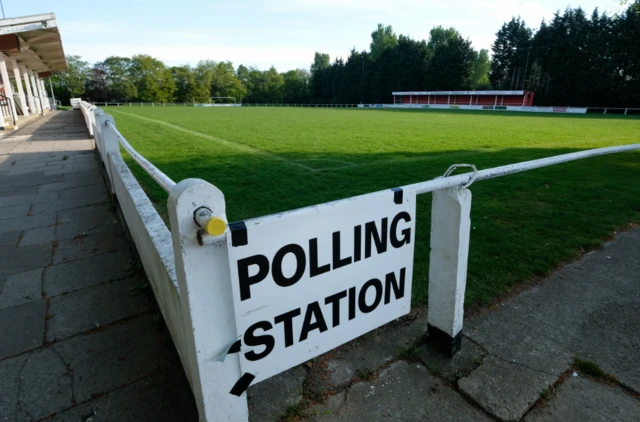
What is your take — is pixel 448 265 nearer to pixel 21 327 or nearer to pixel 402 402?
pixel 402 402

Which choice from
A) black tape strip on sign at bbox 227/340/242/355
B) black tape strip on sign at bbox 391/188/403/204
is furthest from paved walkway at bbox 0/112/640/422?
black tape strip on sign at bbox 391/188/403/204

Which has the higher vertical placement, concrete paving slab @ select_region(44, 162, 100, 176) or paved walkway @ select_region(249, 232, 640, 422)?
concrete paving slab @ select_region(44, 162, 100, 176)

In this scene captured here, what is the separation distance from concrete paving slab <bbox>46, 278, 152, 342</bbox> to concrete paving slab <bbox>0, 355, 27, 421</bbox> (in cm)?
24

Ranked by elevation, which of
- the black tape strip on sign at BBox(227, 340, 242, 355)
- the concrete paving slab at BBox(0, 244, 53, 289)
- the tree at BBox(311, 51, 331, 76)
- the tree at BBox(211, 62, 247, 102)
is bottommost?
the concrete paving slab at BBox(0, 244, 53, 289)

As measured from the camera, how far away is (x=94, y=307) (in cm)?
294

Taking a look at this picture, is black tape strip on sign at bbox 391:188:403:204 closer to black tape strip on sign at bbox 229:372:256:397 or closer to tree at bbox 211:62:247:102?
black tape strip on sign at bbox 229:372:256:397

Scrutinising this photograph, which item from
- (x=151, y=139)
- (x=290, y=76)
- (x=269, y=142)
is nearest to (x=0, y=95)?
(x=151, y=139)

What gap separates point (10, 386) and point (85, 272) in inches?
59.7

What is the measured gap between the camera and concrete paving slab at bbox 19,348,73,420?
1978 millimetres

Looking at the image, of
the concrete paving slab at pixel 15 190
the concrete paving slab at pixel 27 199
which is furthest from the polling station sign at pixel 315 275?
the concrete paving slab at pixel 15 190

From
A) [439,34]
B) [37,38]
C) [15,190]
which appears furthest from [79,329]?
[439,34]

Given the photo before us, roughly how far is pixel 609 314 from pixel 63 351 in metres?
3.72

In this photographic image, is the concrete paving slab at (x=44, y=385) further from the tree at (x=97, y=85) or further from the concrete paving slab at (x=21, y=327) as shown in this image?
the tree at (x=97, y=85)

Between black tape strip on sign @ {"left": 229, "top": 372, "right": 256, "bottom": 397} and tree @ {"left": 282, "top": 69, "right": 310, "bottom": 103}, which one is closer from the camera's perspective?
black tape strip on sign @ {"left": 229, "top": 372, "right": 256, "bottom": 397}
